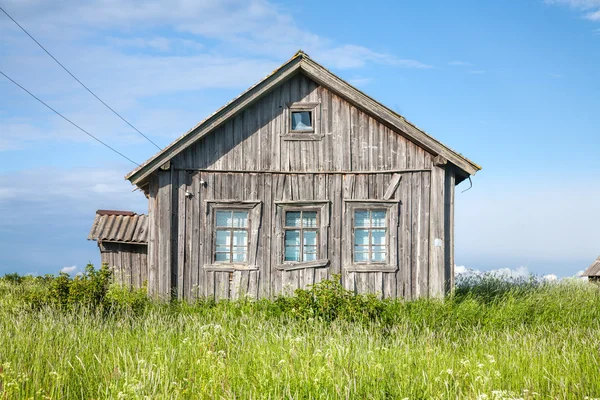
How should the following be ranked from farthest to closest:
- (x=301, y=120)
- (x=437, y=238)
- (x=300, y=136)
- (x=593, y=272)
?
(x=593, y=272) → (x=301, y=120) → (x=300, y=136) → (x=437, y=238)

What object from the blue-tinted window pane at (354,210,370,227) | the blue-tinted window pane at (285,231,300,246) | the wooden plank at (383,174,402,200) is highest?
the wooden plank at (383,174,402,200)

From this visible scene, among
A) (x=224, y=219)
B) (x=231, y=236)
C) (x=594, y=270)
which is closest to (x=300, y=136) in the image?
(x=224, y=219)

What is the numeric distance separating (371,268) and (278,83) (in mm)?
5186

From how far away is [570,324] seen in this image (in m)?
13.8

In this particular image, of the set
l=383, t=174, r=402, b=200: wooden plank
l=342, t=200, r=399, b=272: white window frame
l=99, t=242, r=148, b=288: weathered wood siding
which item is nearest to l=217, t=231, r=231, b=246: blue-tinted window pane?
l=342, t=200, r=399, b=272: white window frame

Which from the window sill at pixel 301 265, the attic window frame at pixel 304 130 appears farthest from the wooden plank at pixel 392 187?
the window sill at pixel 301 265

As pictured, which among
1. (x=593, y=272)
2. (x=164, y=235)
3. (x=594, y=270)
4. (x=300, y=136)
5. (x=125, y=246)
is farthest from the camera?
(x=594, y=270)

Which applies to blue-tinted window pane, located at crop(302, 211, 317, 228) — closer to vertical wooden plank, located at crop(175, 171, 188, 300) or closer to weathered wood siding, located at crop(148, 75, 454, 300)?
weathered wood siding, located at crop(148, 75, 454, 300)

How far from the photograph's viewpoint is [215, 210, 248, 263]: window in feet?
49.2

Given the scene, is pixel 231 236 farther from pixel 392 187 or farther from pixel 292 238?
pixel 392 187

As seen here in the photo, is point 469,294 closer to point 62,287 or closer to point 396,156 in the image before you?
point 396,156

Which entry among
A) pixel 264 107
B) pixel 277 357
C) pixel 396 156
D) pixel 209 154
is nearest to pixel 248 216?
pixel 209 154

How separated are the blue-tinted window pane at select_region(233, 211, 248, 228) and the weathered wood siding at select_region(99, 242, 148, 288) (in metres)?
5.98

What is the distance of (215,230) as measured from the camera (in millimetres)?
15000
